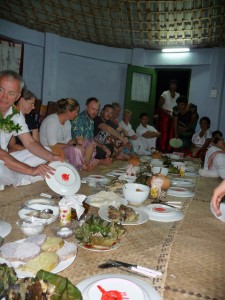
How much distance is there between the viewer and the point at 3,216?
1.73 m

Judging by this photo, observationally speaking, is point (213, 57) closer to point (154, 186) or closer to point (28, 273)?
point (154, 186)

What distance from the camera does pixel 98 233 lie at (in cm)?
136

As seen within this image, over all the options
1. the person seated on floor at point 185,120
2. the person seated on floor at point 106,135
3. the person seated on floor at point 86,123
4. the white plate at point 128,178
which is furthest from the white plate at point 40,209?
the person seated on floor at point 185,120

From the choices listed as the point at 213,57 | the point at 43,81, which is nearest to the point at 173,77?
the point at 213,57

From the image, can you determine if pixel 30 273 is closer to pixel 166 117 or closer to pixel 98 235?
pixel 98 235

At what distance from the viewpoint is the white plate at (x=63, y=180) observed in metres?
2.09

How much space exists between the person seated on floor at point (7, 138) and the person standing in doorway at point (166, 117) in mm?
4979

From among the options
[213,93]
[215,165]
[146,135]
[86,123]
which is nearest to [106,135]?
[86,123]

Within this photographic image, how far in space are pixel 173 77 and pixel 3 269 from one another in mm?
9585

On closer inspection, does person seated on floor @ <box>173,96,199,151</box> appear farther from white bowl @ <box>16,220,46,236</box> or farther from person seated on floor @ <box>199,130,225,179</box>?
white bowl @ <box>16,220,46,236</box>

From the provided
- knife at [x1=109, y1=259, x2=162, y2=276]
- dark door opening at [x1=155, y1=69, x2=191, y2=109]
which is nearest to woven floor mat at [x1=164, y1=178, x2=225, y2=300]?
knife at [x1=109, y1=259, x2=162, y2=276]

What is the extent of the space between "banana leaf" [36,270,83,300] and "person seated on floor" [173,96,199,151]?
6165mm

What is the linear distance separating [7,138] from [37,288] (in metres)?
2.05

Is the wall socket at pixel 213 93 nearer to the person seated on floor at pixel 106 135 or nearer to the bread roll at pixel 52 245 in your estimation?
the person seated on floor at pixel 106 135
